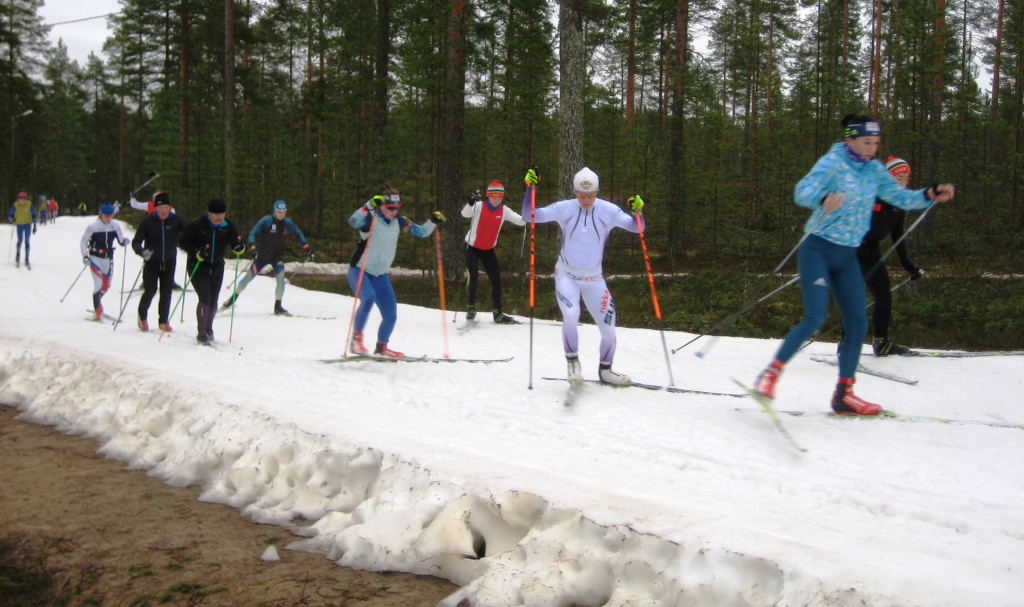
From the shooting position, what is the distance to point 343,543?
4.12m

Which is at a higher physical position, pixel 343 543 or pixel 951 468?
pixel 951 468

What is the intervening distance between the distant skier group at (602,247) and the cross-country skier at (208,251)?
15 mm

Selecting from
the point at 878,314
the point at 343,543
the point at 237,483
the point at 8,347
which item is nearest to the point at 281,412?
the point at 237,483

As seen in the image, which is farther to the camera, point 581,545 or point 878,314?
point 878,314

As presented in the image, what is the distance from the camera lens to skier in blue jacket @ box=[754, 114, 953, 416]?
545 cm

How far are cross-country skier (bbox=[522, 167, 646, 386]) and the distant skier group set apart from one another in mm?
10

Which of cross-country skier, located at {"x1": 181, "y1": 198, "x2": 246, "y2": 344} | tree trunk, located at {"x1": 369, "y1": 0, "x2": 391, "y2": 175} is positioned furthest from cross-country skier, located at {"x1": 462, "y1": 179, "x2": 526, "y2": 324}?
tree trunk, located at {"x1": 369, "y1": 0, "x2": 391, "y2": 175}

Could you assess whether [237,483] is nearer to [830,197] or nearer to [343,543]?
[343,543]

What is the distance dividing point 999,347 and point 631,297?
844 centimetres

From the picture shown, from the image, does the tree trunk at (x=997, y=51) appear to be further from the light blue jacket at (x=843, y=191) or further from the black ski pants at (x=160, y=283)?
the black ski pants at (x=160, y=283)

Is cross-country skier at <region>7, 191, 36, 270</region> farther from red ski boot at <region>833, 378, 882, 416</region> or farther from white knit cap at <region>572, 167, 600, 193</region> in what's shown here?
red ski boot at <region>833, 378, 882, 416</region>

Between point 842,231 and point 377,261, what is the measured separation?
17.0 feet

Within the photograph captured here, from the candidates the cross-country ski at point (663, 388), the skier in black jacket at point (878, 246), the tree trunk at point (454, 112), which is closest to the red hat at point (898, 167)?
the skier in black jacket at point (878, 246)

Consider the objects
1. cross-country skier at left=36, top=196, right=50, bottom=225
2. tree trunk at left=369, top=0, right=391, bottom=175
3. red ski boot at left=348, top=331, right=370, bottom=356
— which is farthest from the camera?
cross-country skier at left=36, top=196, right=50, bottom=225
